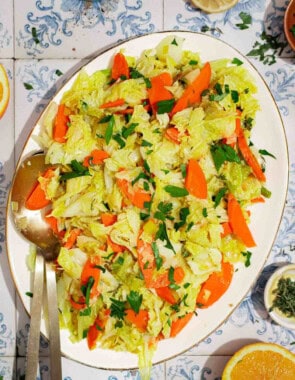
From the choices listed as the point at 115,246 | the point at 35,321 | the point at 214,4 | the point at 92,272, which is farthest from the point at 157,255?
the point at 214,4

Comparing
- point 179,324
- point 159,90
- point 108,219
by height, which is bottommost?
point 179,324

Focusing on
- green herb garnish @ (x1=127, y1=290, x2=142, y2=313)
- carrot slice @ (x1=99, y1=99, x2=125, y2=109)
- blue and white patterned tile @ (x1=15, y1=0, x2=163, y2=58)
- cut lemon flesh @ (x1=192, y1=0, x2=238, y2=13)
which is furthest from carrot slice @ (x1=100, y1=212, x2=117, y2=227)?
cut lemon flesh @ (x1=192, y1=0, x2=238, y2=13)

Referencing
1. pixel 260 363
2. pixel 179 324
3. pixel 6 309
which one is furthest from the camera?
pixel 6 309

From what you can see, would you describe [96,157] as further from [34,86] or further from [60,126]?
[34,86]

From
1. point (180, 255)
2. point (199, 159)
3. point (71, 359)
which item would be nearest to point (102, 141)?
point (199, 159)

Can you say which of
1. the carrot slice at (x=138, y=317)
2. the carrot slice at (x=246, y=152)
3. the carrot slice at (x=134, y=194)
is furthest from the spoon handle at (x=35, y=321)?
the carrot slice at (x=246, y=152)

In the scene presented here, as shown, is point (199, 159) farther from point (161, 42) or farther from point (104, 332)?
point (104, 332)

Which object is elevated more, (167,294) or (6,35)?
(6,35)

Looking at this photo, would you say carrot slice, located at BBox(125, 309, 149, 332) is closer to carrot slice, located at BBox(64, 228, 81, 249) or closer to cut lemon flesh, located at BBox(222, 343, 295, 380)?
carrot slice, located at BBox(64, 228, 81, 249)
